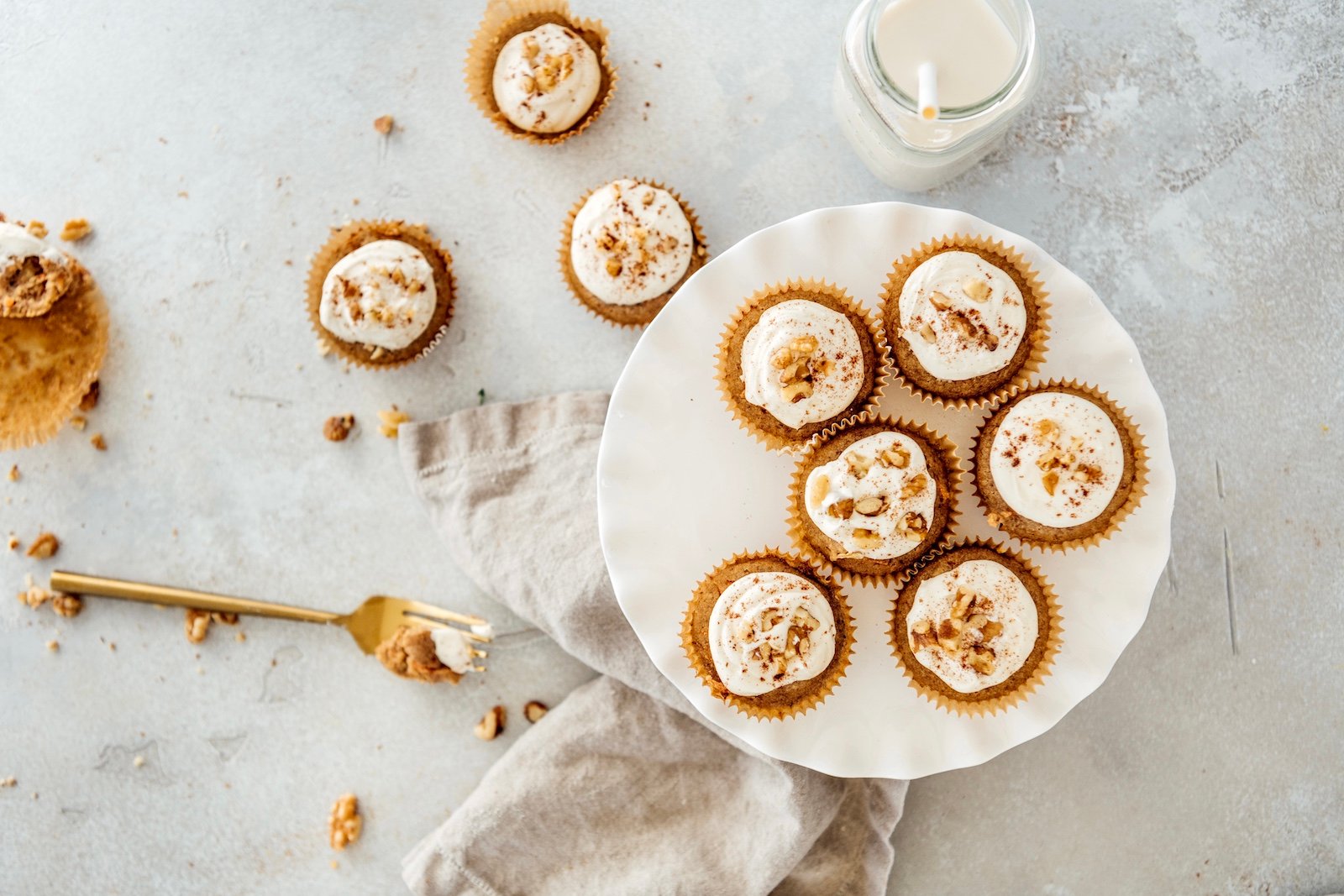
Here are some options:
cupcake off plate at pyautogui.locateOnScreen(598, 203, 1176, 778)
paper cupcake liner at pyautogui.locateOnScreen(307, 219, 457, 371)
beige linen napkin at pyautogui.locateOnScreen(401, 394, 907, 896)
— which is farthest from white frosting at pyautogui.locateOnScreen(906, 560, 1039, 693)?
paper cupcake liner at pyautogui.locateOnScreen(307, 219, 457, 371)

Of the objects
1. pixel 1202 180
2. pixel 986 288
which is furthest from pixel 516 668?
pixel 1202 180

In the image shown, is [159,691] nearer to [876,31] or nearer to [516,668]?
[516,668]

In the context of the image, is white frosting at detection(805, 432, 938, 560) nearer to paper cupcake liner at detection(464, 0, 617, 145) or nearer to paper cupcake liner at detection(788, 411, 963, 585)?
paper cupcake liner at detection(788, 411, 963, 585)

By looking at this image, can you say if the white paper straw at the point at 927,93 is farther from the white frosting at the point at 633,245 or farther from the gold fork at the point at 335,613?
the gold fork at the point at 335,613

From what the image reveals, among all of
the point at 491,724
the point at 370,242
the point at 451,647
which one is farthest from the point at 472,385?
the point at 491,724

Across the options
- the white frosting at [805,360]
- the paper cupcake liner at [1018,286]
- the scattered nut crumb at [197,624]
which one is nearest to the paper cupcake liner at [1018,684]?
the paper cupcake liner at [1018,286]

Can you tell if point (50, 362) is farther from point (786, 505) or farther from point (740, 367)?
point (786, 505)
